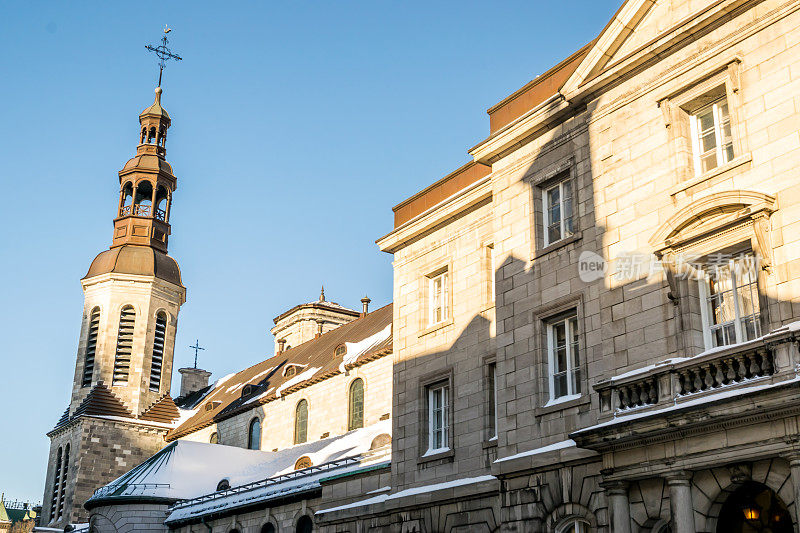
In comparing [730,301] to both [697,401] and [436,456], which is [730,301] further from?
[436,456]

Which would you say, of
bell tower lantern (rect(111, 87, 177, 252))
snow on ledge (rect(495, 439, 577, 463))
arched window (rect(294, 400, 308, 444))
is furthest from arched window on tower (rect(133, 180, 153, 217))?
snow on ledge (rect(495, 439, 577, 463))

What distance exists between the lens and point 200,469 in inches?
1706

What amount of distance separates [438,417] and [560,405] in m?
5.51

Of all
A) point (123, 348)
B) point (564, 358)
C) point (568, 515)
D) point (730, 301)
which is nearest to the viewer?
point (730, 301)

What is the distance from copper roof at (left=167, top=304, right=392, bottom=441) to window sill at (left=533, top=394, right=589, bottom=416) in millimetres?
21055

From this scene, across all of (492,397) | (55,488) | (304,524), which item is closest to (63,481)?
(55,488)

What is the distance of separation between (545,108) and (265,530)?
21.5 metres

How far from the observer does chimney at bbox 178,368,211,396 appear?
7419 cm

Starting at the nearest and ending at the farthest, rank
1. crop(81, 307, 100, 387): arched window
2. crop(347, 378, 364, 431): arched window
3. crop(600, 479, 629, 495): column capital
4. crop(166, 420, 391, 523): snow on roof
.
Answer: crop(600, 479, 629, 495): column capital → crop(166, 420, 391, 523): snow on roof → crop(347, 378, 364, 431): arched window → crop(81, 307, 100, 387): arched window

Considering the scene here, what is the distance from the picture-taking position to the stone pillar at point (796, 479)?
39.3 ft

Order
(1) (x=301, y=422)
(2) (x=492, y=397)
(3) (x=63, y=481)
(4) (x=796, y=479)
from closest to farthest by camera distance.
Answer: (4) (x=796, y=479), (2) (x=492, y=397), (1) (x=301, y=422), (3) (x=63, y=481)

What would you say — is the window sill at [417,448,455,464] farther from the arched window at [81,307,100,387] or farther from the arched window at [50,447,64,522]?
the arched window at [81,307,100,387]

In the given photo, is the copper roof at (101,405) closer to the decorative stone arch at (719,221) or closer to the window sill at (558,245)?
the window sill at (558,245)

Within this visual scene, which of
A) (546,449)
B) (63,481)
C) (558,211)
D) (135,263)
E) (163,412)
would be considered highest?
(135,263)
